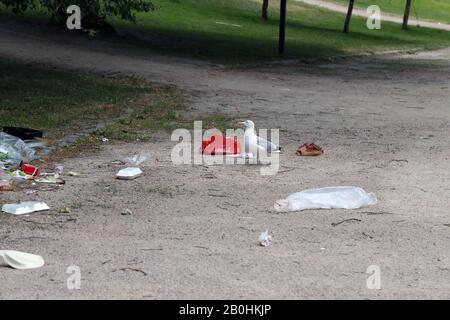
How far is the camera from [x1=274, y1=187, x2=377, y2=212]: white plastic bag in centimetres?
870

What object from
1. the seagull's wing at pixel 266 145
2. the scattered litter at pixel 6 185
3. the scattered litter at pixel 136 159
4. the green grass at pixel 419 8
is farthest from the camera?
the green grass at pixel 419 8

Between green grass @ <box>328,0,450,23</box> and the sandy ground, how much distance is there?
1496 inches

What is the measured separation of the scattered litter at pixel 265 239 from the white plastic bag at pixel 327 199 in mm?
Result: 984

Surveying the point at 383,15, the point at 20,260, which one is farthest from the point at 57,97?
the point at 383,15

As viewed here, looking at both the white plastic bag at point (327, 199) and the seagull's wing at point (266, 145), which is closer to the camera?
the white plastic bag at point (327, 199)

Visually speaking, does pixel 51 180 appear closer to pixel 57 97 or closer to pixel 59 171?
pixel 59 171

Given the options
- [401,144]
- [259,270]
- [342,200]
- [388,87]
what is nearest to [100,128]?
[401,144]

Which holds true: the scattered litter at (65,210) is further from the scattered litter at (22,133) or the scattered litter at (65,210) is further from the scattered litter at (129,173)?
the scattered litter at (22,133)

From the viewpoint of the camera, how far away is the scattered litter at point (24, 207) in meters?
8.25

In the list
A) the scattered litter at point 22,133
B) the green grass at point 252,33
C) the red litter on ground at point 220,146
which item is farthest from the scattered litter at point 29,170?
the green grass at point 252,33

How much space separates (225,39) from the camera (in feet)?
93.6

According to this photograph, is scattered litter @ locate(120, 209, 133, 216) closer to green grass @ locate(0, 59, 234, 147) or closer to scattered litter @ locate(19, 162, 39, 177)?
scattered litter @ locate(19, 162, 39, 177)

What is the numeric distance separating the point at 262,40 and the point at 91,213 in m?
21.7
